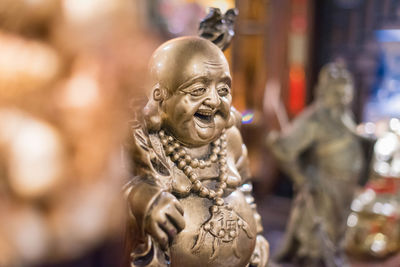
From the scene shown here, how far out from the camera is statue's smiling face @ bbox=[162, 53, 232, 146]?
0.73m

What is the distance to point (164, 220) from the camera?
68 centimetres

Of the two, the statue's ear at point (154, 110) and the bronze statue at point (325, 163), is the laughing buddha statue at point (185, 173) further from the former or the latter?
the bronze statue at point (325, 163)

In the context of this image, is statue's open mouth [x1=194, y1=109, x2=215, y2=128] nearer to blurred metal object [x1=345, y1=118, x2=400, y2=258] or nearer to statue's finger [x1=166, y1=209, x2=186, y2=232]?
statue's finger [x1=166, y1=209, x2=186, y2=232]

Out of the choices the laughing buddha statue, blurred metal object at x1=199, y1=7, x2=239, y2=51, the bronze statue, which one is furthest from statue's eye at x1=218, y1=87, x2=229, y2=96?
the bronze statue

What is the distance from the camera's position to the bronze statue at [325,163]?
4.56ft

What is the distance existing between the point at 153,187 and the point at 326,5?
2.25m

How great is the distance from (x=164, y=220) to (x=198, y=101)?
0.18 m

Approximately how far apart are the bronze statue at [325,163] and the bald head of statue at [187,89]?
27.6 inches

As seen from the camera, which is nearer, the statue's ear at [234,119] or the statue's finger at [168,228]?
the statue's finger at [168,228]

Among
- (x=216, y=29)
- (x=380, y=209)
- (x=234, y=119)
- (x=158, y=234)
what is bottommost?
(x=380, y=209)

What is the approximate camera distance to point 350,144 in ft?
4.54

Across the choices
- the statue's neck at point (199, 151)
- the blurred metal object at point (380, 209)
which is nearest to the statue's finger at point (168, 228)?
the statue's neck at point (199, 151)

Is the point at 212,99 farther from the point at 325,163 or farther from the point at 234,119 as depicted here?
the point at 325,163

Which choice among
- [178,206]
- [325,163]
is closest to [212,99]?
[178,206]
